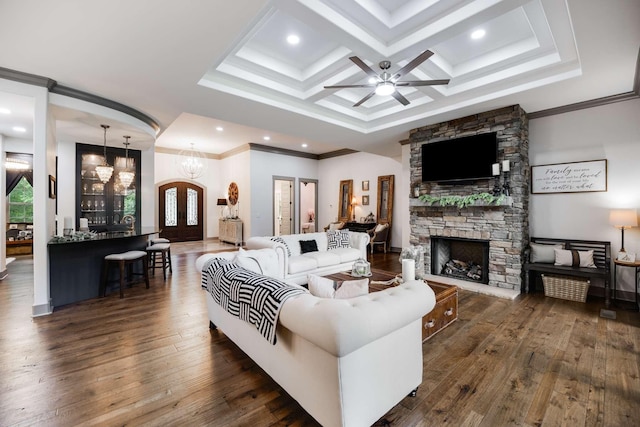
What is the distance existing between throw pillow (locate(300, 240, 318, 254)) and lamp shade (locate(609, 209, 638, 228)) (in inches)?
166

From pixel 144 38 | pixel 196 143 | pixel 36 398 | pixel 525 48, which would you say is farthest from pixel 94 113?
pixel 525 48

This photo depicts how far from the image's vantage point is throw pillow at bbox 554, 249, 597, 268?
3.94 m

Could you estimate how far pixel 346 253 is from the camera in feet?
16.8

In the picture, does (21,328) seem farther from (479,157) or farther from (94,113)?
(479,157)

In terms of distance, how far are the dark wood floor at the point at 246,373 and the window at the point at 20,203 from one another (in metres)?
5.34

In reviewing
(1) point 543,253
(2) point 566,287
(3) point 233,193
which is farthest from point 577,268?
(3) point 233,193

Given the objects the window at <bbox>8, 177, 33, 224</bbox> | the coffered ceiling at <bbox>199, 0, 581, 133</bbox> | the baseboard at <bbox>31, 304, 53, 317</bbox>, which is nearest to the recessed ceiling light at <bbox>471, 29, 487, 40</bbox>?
the coffered ceiling at <bbox>199, 0, 581, 133</bbox>

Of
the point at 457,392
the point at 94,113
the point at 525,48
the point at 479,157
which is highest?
the point at 525,48

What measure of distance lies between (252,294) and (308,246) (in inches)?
122

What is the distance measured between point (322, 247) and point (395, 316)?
12.0ft

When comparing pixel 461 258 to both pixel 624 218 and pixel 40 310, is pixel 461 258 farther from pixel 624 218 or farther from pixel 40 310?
pixel 40 310

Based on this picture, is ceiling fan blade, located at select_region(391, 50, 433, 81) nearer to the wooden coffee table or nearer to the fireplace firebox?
the wooden coffee table

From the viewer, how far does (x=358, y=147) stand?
702 cm

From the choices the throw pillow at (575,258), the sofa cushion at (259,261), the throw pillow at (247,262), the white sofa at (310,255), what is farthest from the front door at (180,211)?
the throw pillow at (575,258)
